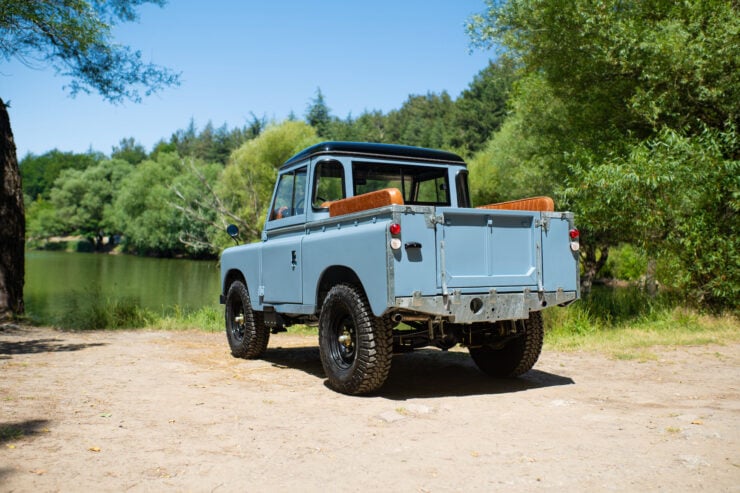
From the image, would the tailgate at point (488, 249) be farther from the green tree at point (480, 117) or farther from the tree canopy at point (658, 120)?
the green tree at point (480, 117)

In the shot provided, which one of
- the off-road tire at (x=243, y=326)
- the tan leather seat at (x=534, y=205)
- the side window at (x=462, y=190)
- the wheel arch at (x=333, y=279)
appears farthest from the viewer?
the off-road tire at (x=243, y=326)

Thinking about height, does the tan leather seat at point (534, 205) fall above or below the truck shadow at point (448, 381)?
above

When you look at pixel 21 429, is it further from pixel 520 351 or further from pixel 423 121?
pixel 423 121

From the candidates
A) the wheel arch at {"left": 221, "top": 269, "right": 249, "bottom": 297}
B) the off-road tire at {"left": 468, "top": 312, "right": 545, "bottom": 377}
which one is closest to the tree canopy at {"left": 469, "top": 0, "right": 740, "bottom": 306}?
the off-road tire at {"left": 468, "top": 312, "right": 545, "bottom": 377}

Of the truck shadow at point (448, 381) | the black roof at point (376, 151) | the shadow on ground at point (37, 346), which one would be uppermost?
the black roof at point (376, 151)

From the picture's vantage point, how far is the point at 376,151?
738 cm

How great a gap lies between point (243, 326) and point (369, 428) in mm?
4250

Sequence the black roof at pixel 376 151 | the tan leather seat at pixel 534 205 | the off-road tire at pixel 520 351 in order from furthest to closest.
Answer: the black roof at pixel 376 151
the off-road tire at pixel 520 351
the tan leather seat at pixel 534 205

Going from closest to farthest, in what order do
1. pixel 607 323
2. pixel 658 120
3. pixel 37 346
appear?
pixel 37 346, pixel 607 323, pixel 658 120

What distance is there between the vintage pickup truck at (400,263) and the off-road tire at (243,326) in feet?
1.31

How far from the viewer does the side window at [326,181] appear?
720 cm

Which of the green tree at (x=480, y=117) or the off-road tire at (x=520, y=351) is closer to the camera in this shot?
the off-road tire at (x=520, y=351)

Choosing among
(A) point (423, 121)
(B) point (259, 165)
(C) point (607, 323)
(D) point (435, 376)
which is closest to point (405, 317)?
(D) point (435, 376)

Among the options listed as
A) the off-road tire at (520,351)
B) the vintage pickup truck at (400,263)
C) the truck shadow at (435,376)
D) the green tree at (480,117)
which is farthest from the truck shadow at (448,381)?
the green tree at (480,117)
